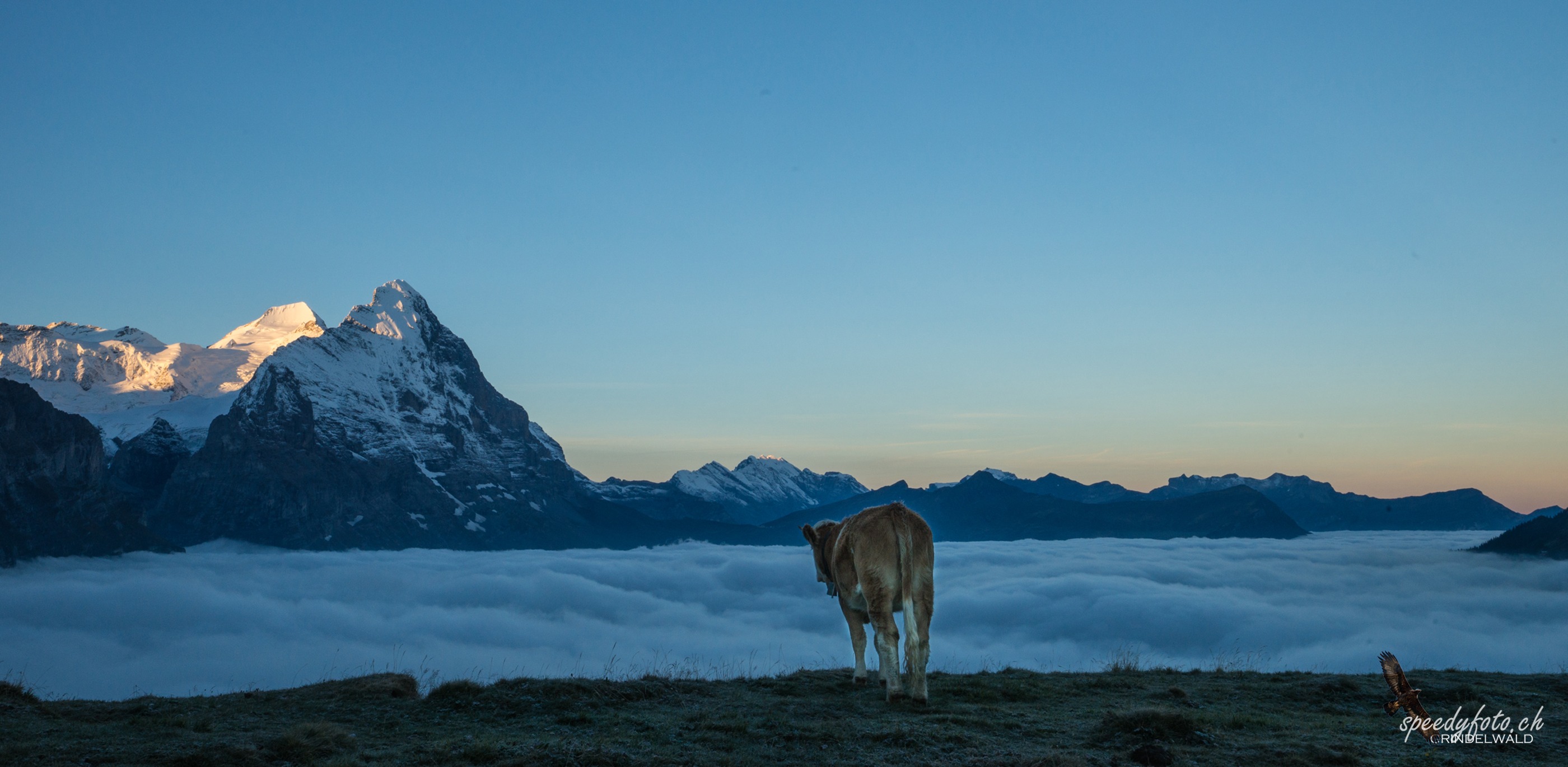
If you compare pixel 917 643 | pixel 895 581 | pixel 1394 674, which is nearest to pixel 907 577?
→ pixel 895 581

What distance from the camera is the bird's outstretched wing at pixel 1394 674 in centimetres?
1054

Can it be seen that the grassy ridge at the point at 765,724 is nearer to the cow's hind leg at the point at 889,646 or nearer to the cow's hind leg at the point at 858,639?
the cow's hind leg at the point at 858,639

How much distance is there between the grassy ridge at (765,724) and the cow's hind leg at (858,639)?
0.30 m

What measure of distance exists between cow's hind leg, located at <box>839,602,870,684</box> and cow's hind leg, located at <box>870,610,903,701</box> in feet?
6.36

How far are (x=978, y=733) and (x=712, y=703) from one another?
5.16 meters

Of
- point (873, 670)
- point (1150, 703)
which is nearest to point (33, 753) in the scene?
point (873, 670)

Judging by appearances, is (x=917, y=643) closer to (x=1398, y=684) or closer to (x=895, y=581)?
(x=895, y=581)

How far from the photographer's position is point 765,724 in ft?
43.8

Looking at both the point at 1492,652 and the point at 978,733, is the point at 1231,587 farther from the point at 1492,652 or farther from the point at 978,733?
the point at 978,733

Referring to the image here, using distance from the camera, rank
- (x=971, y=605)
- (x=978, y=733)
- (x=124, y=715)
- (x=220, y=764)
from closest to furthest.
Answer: (x=220, y=764) < (x=978, y=733) < (x=124, y=715) < (x=971, y=605)

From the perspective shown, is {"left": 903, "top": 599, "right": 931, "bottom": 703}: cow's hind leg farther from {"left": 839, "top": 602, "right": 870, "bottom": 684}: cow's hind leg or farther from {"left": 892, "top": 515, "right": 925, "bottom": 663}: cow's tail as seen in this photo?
{"left": 839, "top": 602, "right": 870, "bottom": 684}: cow's hind leg

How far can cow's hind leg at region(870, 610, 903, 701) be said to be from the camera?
51.4 feet

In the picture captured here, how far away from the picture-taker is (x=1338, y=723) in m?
14.4

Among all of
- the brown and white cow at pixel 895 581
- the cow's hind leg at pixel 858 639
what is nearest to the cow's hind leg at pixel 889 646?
the brown and white cow at pixel 895 581
